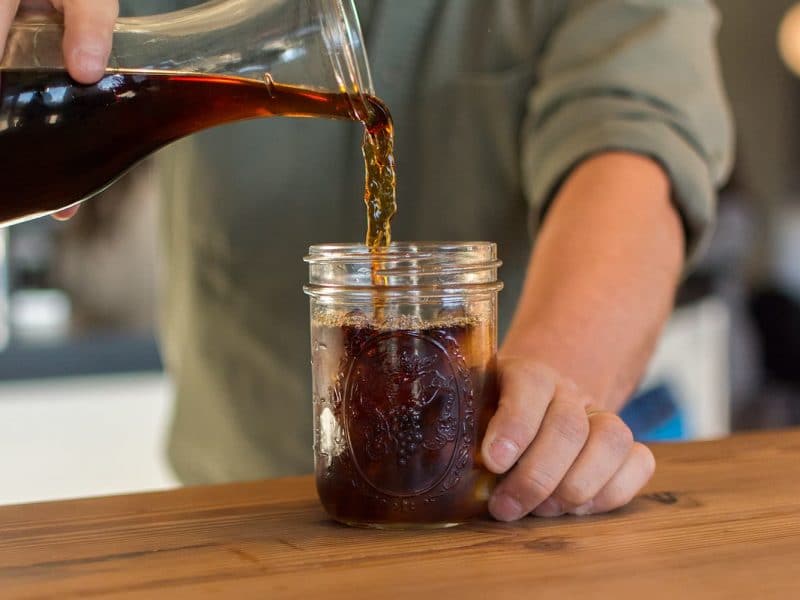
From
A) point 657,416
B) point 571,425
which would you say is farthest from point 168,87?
point 657,416

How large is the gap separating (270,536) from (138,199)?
2.41m

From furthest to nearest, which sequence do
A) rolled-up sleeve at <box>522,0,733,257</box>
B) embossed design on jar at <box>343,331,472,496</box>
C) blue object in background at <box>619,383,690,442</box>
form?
blue object in background at <box>619,383,690,442</box>
rolled-up sleeve at <box>522,0,733,257</box>
embossed design on jar at <box>343,331,472,496</box>

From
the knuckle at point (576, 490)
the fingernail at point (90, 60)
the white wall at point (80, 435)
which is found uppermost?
the fingernail at point (90, 60)

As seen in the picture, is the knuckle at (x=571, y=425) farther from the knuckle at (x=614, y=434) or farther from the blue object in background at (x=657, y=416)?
the blue object in background at (x=657, y=416)

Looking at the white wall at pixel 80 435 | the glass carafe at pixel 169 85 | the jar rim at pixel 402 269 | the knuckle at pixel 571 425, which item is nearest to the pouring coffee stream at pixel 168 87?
the glass carafe at pixel 169 85

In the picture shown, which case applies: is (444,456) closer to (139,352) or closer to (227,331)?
(227,331)

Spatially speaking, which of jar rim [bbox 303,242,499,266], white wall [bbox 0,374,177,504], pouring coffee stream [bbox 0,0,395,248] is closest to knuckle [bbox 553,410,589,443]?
jar rim [bbox 303,242,499,266]

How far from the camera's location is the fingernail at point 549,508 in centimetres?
76

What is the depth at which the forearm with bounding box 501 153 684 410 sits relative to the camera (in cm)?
102

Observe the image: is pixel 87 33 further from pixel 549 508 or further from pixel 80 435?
pixel 80 435

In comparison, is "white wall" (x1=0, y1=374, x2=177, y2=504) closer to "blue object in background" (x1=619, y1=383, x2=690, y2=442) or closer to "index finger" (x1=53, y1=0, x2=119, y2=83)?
"blue object in background" (x1=619, y1=383, x2=690, y2=442)

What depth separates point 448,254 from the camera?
2.47ft

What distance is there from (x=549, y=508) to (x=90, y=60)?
424 millimetres

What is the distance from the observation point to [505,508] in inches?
29.4
